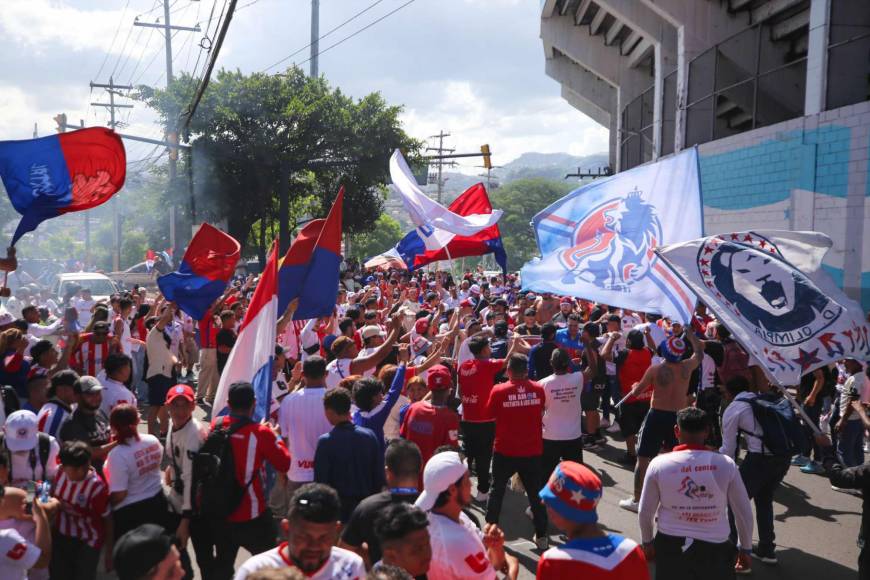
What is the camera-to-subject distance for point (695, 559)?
4.72 metres

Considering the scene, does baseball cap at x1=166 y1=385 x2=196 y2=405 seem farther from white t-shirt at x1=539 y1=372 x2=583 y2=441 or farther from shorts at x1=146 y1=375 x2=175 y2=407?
shorts at x1=146 y1=375 x2=175 y2=407

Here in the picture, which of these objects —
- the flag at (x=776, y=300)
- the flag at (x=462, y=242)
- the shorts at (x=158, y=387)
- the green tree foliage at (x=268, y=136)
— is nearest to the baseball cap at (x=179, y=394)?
the flag at (x=776, y=300)

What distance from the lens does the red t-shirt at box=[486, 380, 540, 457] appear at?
6.51 m

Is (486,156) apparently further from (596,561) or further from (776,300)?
(596,561)

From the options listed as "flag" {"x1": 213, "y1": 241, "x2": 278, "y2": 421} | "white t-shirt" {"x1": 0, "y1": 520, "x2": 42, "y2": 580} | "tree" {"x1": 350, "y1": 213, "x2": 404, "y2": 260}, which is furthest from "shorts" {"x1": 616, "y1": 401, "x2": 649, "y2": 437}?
"tree" {"x1": 350, "y1": 213, "x2": 404, "y2": 260}

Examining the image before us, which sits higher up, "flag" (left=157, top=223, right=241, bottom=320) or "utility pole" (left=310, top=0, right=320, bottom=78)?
"utility pole" (left=310, top=0, right=320, bottom=78)

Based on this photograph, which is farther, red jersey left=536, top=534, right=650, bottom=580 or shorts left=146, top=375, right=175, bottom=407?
shorts left=146, top=375, right=175, bottom=407

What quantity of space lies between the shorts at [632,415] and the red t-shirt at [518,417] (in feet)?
10.1

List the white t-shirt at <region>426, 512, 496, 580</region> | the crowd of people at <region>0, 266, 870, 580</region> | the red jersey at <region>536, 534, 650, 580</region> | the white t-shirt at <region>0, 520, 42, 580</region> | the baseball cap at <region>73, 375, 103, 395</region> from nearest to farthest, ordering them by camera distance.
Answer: the red jersey at <region>536, 534, 650, 580</region>, the crowd of people at <region>0, 266, 870, 580</region>, the white t-shirt at <region>426, 512, 496, 580</region>, the white t-shirt at <region>0, 520, 42, 580</region>, the baseball cap at <region>73, 375, 103, 395</region>

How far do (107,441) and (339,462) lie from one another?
1837 mm

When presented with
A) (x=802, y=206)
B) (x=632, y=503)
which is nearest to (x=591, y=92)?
(x=802, y=206)

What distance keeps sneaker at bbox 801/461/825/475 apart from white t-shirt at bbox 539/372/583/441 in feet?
12.4

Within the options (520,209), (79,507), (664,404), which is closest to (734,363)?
(664,404)

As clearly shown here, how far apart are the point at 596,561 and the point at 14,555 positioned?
2.75m
